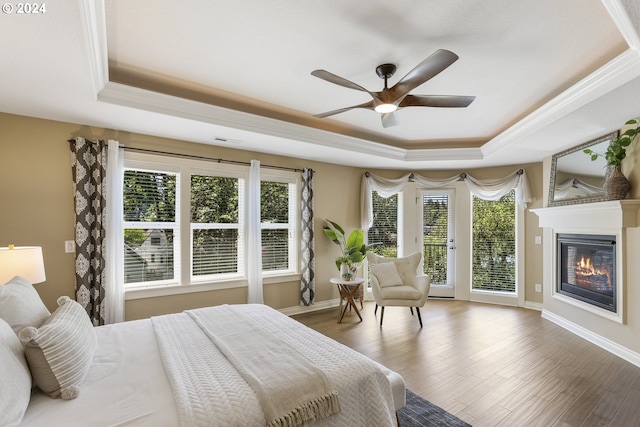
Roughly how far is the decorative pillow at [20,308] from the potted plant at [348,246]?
11.1ft

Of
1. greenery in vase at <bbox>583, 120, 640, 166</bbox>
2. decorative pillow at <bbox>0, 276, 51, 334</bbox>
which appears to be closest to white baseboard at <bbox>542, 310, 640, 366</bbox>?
greenery in vase at <bbox>583, 120, 640, 166</bbox>

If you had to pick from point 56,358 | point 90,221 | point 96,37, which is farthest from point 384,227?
point 56,358

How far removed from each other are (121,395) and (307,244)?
139 inches

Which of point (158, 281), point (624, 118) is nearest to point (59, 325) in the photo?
point (158, 281)

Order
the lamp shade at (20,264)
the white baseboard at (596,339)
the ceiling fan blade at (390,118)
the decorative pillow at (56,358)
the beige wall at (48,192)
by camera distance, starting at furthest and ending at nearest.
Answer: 1. the white baseboard at (596,339)
2. the beige wall at (48,192)
3. the ceiling fan blade at (390,118)
4. the lamp shade at (20,264)
5. the decorative pillow at (56,358)

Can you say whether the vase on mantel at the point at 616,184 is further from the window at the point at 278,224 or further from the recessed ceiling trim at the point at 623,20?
the window at the point at 278,224

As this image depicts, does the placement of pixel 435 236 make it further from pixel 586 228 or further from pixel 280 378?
pixel 280 378

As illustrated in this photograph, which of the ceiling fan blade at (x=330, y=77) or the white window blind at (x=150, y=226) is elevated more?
the ceiling fan blade at (x=330, y=77)

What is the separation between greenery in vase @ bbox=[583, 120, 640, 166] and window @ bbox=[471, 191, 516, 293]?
206 centimetres

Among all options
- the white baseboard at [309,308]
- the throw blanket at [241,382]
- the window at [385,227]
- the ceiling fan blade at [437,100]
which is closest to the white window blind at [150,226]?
the white baseboard at [309,308]

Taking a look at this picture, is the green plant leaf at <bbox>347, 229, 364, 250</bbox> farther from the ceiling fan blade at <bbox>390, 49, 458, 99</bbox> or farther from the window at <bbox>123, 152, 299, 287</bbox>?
the ceiling fan blade at <bbox>390, 49, 458, 99</bbox>

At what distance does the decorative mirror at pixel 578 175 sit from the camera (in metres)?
3.64

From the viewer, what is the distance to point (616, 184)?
331 centimetres

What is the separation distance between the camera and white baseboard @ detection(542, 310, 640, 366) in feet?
10.3
